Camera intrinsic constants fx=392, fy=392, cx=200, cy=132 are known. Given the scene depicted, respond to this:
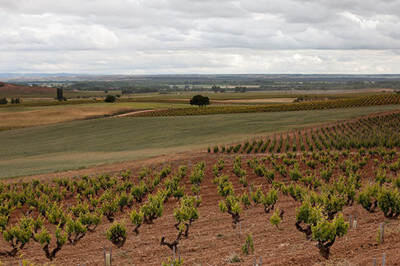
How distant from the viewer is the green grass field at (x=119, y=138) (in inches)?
1916

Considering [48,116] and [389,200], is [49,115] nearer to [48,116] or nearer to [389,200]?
[48,116]

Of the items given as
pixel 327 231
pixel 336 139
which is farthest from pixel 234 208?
pixel 336 139

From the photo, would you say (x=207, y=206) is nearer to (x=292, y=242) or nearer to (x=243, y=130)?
(x=292, y=242)

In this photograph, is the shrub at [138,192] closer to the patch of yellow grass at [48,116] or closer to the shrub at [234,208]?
the shrub at [234,208]

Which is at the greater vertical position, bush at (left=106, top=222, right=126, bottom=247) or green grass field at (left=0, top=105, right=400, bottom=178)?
bush at (left=106, top=222, right=126, bottom=247)

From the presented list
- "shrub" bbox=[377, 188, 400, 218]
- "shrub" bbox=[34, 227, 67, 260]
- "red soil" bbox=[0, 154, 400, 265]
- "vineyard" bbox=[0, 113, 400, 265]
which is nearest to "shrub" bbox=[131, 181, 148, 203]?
"vineyard" bbox=[0, 113, 400, 265]

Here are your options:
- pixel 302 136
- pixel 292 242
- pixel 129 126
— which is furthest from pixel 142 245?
pixel 129 126

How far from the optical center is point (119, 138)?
220 feet

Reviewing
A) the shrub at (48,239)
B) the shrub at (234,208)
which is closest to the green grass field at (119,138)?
the shrub at (48,239)

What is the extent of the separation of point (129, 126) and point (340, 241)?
67.3m

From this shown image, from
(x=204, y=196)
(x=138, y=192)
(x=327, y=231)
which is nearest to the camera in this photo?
Answer: (x=327, y=231)

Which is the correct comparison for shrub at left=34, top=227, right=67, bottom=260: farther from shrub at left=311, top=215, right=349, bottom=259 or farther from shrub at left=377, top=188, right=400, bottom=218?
shrub at left=377, top=188, right=400, bottom=218

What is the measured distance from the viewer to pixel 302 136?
54625 millimetres

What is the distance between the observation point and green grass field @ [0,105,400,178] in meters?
48.7
